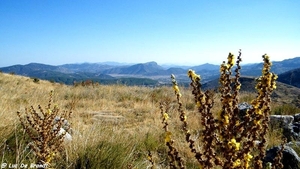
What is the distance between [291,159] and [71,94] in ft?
35.7

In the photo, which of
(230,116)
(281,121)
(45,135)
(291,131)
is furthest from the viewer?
(281,121)

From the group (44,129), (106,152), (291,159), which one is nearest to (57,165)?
(106,152)

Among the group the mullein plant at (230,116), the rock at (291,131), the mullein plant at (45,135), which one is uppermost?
the mullein plant at (230,116)

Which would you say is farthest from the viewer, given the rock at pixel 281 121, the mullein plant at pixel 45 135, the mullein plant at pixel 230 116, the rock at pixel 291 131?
the rock at pixel 281 121

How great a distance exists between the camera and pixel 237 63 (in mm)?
1786

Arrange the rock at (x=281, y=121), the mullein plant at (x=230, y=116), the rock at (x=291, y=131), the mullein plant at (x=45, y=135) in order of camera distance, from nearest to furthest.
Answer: the mullein plant at (x=230, y=116)
the mullein plant at (x=45, y=135)
the rock at (x=291, y=131)
the rock at (x=281, y=121)

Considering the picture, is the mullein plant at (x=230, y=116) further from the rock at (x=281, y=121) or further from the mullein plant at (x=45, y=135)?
the rock at (x=281, y=121)

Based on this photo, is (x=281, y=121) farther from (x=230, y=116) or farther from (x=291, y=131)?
(x=230, y=116)

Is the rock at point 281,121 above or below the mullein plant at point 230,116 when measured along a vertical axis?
below

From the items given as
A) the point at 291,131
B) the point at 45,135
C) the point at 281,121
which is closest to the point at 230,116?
the point at 45,135

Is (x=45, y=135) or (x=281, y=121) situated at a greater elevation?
(x=45, y=135)

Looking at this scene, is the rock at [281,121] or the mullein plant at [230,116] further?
the rock at [281,121]

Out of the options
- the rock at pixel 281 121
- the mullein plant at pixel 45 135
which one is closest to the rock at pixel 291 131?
the rock at pixel 281 121

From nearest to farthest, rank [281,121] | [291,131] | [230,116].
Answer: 1. [230,116]
2. [291,131]
3. [281,121]
